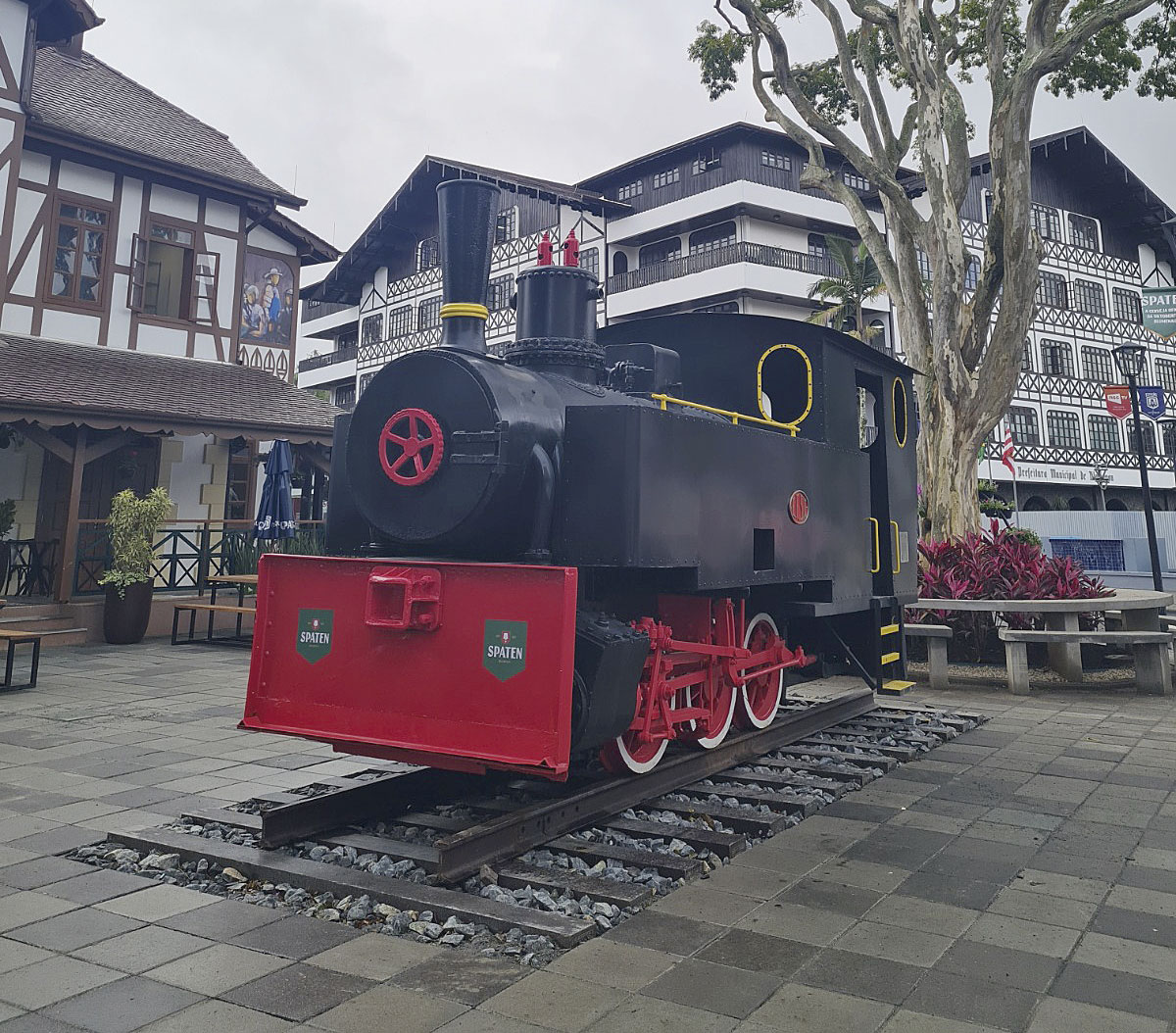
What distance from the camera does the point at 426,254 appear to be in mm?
27188

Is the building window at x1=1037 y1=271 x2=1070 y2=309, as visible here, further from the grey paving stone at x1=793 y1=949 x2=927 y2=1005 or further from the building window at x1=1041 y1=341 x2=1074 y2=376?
the grey paving stone at x1=793 y1=949 x2=927 y2=1005

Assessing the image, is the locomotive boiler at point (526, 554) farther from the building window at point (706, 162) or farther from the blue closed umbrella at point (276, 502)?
the building window at point (706, 162)

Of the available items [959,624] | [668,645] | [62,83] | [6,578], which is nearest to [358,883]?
[668,645]

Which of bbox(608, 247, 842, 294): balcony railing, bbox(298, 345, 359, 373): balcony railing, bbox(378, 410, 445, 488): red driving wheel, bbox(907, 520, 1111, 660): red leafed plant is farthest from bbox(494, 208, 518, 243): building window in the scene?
bbox(378, 410, 445, 488): red driving wheel

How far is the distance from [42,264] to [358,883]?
39.6 ft

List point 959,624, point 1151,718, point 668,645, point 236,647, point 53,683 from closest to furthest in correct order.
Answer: point 668,645
point 1151,718
point 53,683
point 959,624
point 236,647

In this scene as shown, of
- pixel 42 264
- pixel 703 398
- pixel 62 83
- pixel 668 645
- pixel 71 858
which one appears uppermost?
pixel 62 83

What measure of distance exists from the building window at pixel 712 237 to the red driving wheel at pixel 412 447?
73.7ft

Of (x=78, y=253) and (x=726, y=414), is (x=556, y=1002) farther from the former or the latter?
(x=78, y=253)

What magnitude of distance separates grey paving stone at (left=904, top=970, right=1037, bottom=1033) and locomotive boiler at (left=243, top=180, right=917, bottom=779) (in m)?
1.30

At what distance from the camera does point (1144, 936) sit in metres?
2.74

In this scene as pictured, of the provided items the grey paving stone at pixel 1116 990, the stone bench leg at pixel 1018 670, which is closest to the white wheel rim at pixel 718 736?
the grey paving stone at pixel 1116 990

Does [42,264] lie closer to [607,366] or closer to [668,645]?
[607,366]

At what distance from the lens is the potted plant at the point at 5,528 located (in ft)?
36.2
